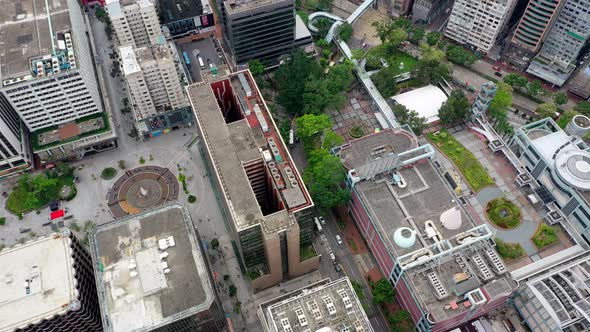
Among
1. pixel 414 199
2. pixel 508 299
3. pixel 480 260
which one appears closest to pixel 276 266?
pixel 414 199

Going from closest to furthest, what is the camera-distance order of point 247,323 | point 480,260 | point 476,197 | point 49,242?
point 49,242 < point 480,260 < point 247,323 < point 476,197

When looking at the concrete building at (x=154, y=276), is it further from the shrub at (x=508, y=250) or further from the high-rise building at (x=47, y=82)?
the shrub at (x=508, y=250)

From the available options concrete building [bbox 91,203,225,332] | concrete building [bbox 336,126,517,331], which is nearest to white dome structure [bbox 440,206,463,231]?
concrete building [bbox 336,126,517,331]

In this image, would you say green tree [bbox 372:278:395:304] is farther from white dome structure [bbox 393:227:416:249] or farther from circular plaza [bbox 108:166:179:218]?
circular plaza [bbox 108:166:179:218]

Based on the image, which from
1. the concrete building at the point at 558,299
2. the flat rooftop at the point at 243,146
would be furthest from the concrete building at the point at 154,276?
the concrete building at the point at 558,299

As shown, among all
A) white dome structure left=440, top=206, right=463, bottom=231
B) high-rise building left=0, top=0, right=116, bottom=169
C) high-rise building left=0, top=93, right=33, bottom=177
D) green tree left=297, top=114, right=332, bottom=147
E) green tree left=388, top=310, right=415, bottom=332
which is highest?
high-rise building left=0, top=0, right=116, bottom=169

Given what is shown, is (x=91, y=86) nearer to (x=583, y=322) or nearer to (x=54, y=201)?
(x=54, y=201)

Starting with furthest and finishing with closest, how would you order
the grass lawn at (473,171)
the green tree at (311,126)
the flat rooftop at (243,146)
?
the green tree at (311,126) < the grass lawn at (473,171) < the flat rooftop at (243,146)
